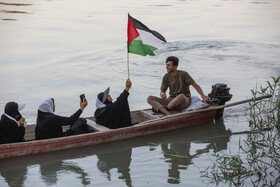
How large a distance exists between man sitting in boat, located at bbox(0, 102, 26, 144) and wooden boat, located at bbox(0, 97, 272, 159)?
163 mm

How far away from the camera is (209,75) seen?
14.5m

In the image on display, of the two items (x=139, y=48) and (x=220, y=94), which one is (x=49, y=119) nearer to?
(x=139, y=48)

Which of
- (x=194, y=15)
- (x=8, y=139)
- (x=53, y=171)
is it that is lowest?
(x=53, y=171)

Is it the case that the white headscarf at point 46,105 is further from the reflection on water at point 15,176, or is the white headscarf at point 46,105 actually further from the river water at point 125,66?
the reflection on water at point 15,176

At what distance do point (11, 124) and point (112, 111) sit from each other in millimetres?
1846

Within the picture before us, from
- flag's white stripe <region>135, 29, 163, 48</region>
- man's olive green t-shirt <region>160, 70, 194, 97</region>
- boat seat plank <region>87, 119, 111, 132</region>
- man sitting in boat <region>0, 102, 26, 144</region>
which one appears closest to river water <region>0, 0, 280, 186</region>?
boat seat plank <region>87, 119, 111, 132</region>

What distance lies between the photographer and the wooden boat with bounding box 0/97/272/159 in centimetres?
787

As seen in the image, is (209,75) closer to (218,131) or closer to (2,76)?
(218,131)

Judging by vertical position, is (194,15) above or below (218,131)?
above

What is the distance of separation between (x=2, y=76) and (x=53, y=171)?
723 centimetres

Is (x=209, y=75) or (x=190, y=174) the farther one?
(x=209, y=75)

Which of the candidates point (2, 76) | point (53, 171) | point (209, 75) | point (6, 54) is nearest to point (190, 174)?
point (53, 171)

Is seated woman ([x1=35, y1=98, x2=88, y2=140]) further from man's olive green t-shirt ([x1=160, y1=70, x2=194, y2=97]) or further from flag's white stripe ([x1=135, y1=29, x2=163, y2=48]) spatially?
man's olive green t-shirt ([x1=160, y1=70, x2=194, y2=97])

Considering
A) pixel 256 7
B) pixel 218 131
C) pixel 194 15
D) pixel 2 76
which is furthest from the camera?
pixel 256 7
